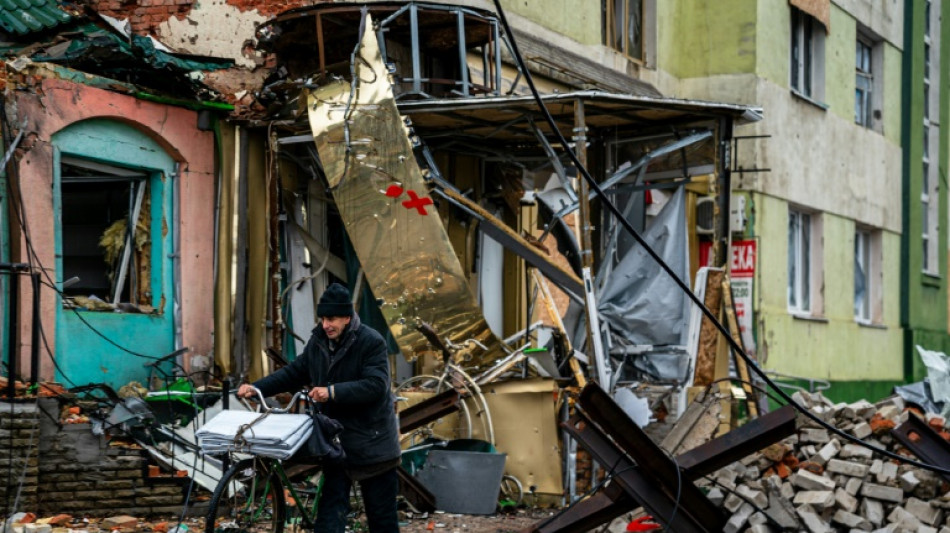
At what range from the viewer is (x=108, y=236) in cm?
1192

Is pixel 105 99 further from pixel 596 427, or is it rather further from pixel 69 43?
pixel 596 427

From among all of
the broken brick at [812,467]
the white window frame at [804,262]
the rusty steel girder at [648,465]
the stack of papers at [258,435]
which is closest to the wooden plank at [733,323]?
the broken brick at [812,467]

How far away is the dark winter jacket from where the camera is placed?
7.74m

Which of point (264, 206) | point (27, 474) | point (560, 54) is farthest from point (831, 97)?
point (27, 474)

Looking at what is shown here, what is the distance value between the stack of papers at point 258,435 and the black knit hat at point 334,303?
635 millimetres

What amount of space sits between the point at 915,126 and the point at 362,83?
47.2ft

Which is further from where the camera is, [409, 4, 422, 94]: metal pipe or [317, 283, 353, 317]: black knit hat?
[409, 4, 422, 94]: metal pipe

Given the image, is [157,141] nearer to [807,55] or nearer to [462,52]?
[462,52]

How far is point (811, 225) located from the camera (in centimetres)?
2006

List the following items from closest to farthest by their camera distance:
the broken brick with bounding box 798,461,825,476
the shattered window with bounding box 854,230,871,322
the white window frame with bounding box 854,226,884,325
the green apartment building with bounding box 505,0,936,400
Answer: the broken brick with bounding box 798,461,825,476 → the green apartment building with bounding box 505,0,936,400 → the shattered window with bounding box 854,230,871,322 → the white window frame with bounding box 854,226,884,325

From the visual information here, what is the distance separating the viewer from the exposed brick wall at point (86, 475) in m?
9.68

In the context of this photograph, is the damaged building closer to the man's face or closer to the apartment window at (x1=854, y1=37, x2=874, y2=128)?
the man's face

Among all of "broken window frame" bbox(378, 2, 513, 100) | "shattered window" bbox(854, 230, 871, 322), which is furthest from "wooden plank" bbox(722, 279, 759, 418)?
"shattered window" bbox(854, 230, 871, 322)

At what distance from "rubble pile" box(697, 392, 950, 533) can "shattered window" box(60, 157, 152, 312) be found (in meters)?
5.48
